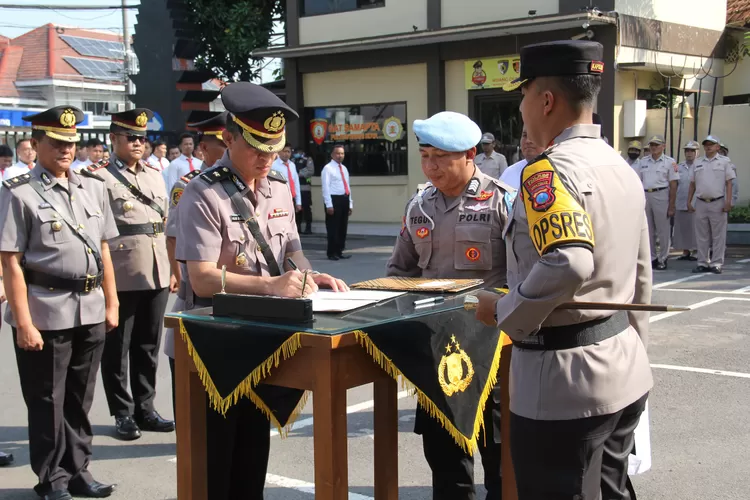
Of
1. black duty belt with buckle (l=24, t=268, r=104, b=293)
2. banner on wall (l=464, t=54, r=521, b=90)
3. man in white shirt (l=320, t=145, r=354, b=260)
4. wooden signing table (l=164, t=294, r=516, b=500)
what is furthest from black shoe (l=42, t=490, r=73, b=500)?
banner on wall (l=464, t=54, r=521, b=90)

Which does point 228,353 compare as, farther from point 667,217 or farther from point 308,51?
point 308,51

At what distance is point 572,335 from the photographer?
2.61m

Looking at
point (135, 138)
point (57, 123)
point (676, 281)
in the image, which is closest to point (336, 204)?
point (676, 281)

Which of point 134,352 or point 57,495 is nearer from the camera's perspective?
point 57,495

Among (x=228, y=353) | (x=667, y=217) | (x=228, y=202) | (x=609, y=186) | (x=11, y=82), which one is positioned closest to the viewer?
(x=609, y=186)

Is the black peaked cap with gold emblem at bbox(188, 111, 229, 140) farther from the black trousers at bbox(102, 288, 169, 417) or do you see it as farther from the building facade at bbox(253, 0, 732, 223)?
the building facade at bbox(253, 0, 732, 223)

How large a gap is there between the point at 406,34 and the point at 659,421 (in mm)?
14203

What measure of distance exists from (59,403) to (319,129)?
56.5 feet

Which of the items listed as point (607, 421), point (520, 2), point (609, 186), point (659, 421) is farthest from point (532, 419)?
point (520, 2)

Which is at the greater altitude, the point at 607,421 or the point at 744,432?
the point at 607,421

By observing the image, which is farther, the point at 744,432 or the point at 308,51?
the point at 308,51

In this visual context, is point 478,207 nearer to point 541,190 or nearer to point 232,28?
point 541,190

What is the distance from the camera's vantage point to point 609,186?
2.58 m

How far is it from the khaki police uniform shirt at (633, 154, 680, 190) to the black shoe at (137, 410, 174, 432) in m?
10.2
